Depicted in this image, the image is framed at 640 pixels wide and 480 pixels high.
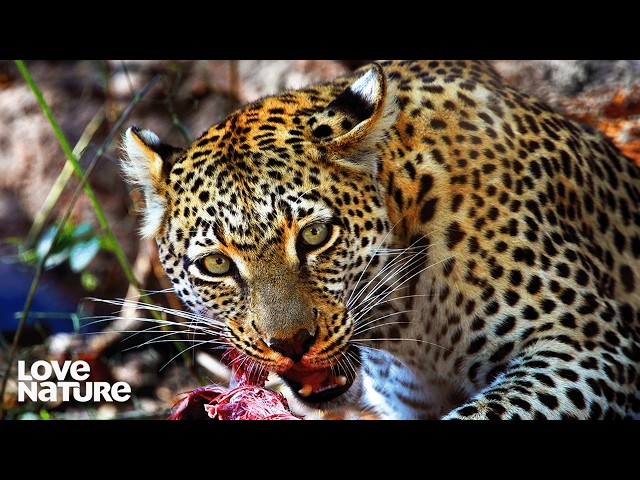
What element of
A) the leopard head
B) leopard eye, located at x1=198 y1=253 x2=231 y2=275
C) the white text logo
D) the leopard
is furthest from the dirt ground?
leopard eye, located at x1=198 y1=253 x2=231 y2=275

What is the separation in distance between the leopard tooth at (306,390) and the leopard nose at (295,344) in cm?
37

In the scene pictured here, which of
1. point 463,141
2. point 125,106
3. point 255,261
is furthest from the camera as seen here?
point 125,106

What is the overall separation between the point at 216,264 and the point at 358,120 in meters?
0.88

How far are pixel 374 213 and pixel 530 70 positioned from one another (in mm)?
1875

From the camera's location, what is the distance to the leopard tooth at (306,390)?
377cm

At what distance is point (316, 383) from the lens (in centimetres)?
377

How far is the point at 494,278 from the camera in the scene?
377 centimetres

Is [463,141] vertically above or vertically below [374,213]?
above

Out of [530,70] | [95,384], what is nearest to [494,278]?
[530,70]

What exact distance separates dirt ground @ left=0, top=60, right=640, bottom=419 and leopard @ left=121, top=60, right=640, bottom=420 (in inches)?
40.4

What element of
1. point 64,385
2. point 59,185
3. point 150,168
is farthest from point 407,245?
point 59,185

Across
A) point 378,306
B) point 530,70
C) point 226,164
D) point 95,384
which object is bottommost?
point 95,384

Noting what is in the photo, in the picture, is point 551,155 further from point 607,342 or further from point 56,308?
point 56,308

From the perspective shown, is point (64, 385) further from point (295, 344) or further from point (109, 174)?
point (109, 174)
